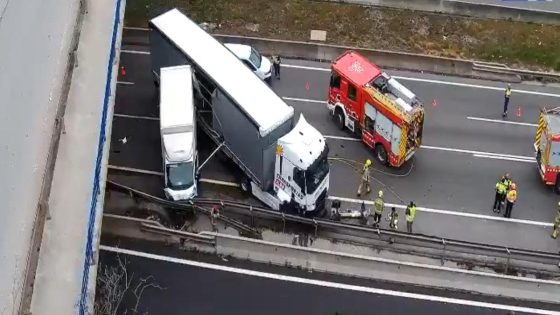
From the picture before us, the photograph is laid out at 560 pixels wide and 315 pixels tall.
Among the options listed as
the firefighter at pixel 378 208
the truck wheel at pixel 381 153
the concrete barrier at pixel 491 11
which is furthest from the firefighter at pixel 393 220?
the concrete barrier at pixel 491 11

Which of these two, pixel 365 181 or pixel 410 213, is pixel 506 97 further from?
pixel 410 213

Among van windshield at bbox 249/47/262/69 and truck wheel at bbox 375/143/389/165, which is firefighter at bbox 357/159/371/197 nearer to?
truck wheel at bbox 375/143/389/165

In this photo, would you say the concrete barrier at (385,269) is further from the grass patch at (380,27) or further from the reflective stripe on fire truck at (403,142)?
the grass patch at (380,27)

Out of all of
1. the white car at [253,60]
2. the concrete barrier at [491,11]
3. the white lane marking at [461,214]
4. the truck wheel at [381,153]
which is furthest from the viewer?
the concrete barrier at [491,11]

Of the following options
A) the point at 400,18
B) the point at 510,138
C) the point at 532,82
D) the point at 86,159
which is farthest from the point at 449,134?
the point at 86,159

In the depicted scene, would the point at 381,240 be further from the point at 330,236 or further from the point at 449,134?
the point at 449,134

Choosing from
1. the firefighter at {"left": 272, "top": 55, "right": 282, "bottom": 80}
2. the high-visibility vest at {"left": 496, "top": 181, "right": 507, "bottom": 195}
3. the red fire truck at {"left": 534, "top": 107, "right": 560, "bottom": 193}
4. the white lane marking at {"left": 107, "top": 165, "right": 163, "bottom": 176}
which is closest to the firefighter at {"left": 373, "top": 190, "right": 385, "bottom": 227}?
the high-visibility vest at {"left": 496, "top": 181, "right": 507, "bottom": 195}
